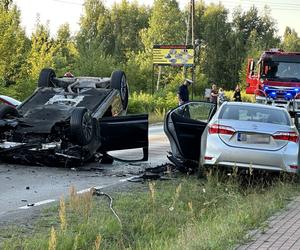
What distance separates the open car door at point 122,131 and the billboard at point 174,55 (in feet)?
120

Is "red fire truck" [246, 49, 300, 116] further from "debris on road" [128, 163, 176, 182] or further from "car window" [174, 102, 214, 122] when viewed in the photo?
"debris on road" [128, 163, 176, 182]

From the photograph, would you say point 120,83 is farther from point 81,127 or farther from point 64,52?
point 64,52

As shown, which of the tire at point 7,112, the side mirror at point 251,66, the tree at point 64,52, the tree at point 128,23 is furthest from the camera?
the tree at point 128,23

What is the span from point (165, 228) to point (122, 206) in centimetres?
109

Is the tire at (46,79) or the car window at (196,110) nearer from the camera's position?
the car window at (196,110)

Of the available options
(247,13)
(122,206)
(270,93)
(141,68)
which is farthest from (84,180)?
(247,13)

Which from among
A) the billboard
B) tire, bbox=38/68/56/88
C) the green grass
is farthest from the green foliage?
the green grass

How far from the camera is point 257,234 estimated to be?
626cm

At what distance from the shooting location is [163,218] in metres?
7.54

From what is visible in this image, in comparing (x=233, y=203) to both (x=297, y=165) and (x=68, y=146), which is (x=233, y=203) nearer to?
(x=297, y=165)

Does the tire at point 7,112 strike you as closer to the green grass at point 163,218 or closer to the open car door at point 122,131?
the open car door at point 122,131

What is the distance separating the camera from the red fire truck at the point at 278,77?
82.8ft

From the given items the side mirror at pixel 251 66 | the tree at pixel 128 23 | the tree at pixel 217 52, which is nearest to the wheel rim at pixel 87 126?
the side mirror at pixel 251 66

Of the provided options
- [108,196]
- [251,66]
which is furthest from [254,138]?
[251,66]
